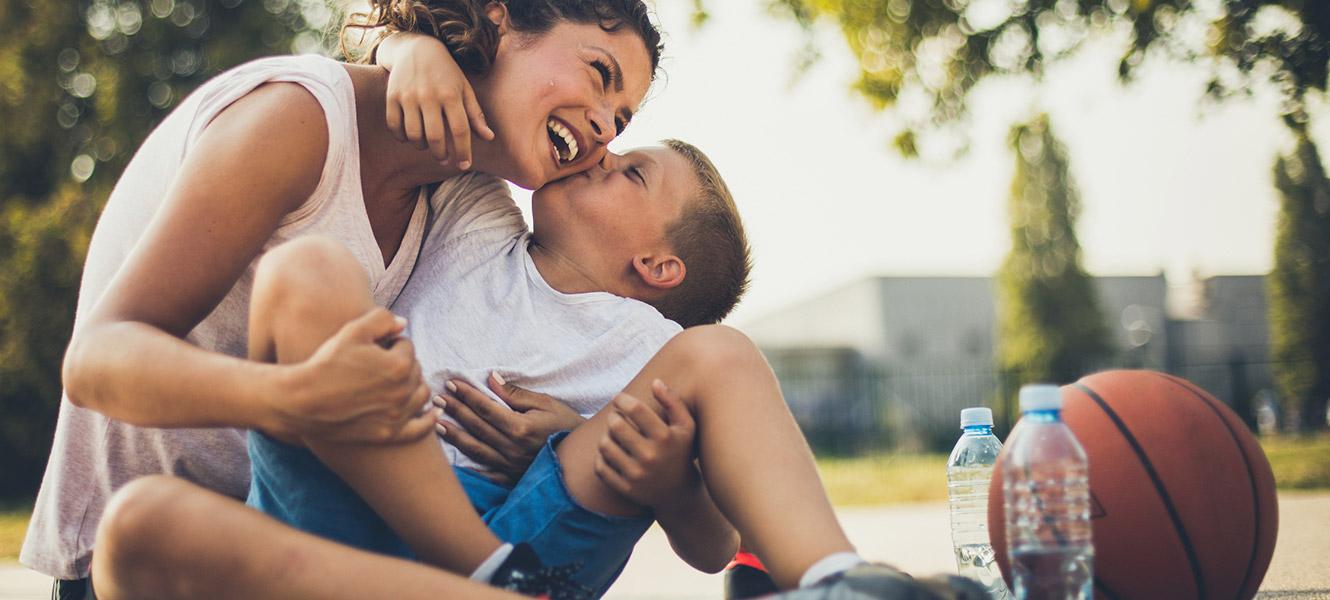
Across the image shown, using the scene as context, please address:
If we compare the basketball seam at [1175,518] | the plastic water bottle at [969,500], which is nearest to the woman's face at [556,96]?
the basketball seam at [1175,518]

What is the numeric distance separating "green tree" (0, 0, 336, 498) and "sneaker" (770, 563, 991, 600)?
14.0 m

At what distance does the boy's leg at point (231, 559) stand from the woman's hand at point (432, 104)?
0.86 meters

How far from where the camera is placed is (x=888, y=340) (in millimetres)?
35562

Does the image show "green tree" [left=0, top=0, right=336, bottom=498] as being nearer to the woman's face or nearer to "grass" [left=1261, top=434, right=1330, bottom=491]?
the woman's face

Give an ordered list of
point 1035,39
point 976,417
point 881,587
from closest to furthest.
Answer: point 881,587 → point 976,417 → point 1035,39

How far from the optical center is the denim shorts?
182 cm

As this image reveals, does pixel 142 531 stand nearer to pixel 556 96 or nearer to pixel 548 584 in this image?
pixel 548 584

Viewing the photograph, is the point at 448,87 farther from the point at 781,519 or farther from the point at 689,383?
the point at 781,519

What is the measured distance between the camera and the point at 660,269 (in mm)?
2920

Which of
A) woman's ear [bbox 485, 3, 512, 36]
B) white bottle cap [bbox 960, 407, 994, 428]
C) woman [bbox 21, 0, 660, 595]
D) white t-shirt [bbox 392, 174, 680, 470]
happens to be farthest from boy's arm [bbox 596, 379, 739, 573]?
white bottle cap [bbox 960, 407, 994, 428]

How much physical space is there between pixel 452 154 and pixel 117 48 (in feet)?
56.1

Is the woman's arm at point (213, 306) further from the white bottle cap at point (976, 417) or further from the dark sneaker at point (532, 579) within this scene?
the white bottle cap at point (976, 417)

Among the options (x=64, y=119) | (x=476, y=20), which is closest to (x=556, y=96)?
(x=476, y=20)

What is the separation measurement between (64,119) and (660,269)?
16344 mm
